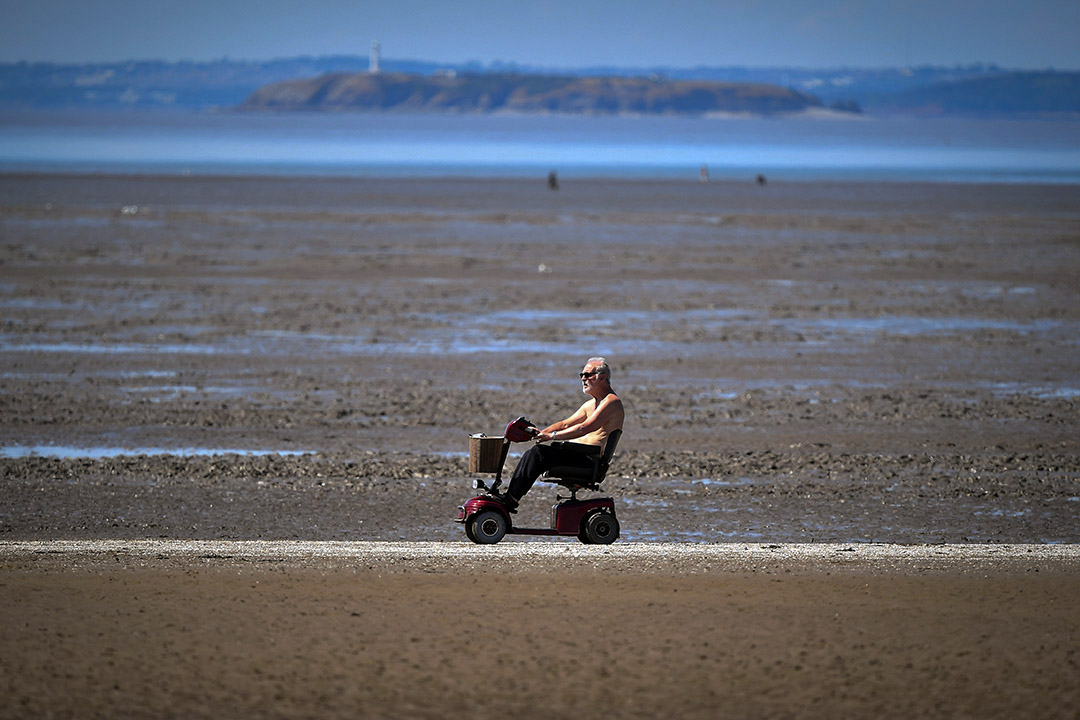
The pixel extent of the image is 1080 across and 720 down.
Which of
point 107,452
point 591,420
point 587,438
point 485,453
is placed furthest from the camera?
point 107,452

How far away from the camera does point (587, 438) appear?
32.6 feet

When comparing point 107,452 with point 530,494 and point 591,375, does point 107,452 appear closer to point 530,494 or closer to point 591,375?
point 530,494

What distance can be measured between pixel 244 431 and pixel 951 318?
14543mm

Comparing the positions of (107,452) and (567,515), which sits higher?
(107,452)

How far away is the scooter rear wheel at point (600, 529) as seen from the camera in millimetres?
10219

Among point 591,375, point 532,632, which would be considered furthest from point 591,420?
point 532,632

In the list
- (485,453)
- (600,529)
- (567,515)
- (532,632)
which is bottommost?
(532,632)

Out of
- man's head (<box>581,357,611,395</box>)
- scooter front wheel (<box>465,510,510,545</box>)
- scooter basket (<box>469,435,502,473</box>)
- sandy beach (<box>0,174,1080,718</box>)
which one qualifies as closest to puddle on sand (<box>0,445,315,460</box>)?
sandy beach (<box>0,174,1080,718</box>)

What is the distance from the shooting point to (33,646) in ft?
25.3

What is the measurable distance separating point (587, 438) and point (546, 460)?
1.16ft

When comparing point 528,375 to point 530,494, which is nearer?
point 530,494

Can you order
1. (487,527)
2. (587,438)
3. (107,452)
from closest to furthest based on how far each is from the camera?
(587,438)
(487,527)
(107,452)

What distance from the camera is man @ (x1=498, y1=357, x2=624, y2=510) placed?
9.79 meters

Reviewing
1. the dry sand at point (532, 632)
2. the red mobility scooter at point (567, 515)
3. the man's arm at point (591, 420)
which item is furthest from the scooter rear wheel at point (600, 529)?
the man's arm at point (591, 420)
